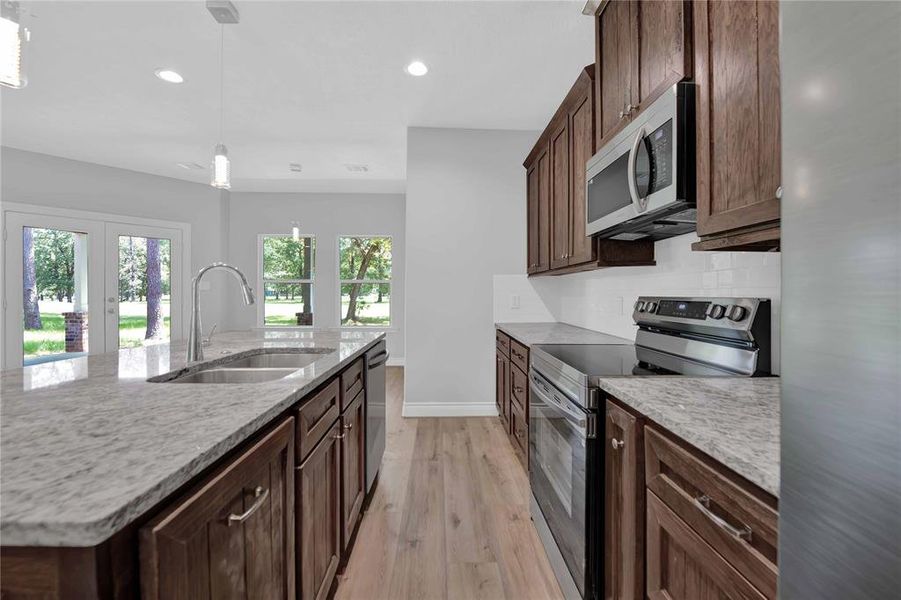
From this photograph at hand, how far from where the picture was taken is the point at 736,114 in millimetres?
1062

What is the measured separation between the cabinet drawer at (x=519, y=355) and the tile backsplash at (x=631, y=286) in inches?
24.4

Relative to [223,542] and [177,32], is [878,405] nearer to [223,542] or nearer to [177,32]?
[223,542]

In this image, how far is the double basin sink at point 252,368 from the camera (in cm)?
148

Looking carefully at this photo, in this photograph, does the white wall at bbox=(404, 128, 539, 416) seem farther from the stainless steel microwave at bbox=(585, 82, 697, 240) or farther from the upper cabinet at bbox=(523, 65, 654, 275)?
the stainless steel microwave at bbox=(585, 82, 697, 240)

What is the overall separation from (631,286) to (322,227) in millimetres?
5410

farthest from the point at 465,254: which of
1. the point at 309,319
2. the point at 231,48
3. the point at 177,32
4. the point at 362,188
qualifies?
the point at 309,319

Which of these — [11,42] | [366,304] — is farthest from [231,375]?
[366,304]

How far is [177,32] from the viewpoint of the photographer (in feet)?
8.06

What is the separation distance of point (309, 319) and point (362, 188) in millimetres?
2334

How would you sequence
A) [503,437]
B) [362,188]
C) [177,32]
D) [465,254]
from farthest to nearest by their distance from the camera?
[362,188] < [465,254] < [503,437] < [177,32]

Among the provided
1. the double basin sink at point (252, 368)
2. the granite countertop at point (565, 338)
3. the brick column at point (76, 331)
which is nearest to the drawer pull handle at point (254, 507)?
the double basin sink at point (252, 368)

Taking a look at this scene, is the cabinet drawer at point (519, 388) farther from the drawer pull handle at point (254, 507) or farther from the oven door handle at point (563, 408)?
the drawer pull handle at point (254, 507)

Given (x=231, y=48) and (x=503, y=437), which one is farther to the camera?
(x=503, y=437)

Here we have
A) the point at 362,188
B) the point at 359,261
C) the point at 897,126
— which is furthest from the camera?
the point at 359,261
